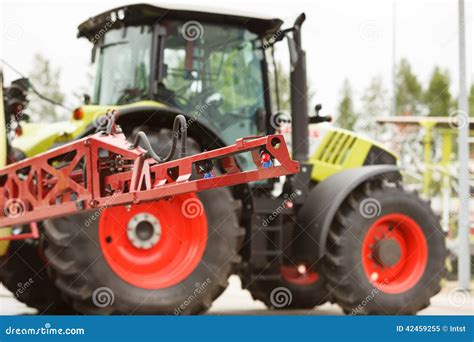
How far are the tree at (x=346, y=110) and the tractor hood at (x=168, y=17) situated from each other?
975 centimetres

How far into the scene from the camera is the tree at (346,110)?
18.3m

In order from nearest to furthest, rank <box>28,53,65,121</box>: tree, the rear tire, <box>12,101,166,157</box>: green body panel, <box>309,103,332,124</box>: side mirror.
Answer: <box>12,101,166,157</box>: green body panel → the rear tire → <box>309,103,332,124</box>: side mirror → <box>28,53,65,121</box>: tree

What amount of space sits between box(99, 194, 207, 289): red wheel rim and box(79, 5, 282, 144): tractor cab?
80 centimetres

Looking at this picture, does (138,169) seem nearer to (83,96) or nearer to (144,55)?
(144,55)

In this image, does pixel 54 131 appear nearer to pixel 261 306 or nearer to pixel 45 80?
pixel 261 306

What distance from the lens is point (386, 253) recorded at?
722 cm

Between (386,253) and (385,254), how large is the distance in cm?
1

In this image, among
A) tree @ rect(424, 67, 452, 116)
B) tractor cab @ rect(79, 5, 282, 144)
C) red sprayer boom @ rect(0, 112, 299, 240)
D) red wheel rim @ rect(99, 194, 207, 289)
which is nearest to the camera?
red sprayer boom @ rect(0, 112, 299, 240)

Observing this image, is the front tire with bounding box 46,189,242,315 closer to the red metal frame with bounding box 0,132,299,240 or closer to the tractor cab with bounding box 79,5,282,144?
the red metal frame with bounding box 0,132,299,240

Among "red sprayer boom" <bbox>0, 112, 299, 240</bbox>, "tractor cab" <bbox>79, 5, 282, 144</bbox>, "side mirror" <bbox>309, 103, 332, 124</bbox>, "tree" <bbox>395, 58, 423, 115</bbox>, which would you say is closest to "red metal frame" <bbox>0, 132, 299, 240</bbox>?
"red sprayer boom" <bbox>0, 112, 299, 240</bbox>

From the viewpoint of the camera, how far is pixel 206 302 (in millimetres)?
6336

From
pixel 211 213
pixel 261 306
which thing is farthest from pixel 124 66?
pixel 261 306

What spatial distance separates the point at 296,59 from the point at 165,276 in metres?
2.20

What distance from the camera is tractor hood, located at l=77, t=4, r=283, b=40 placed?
6.88 metres
